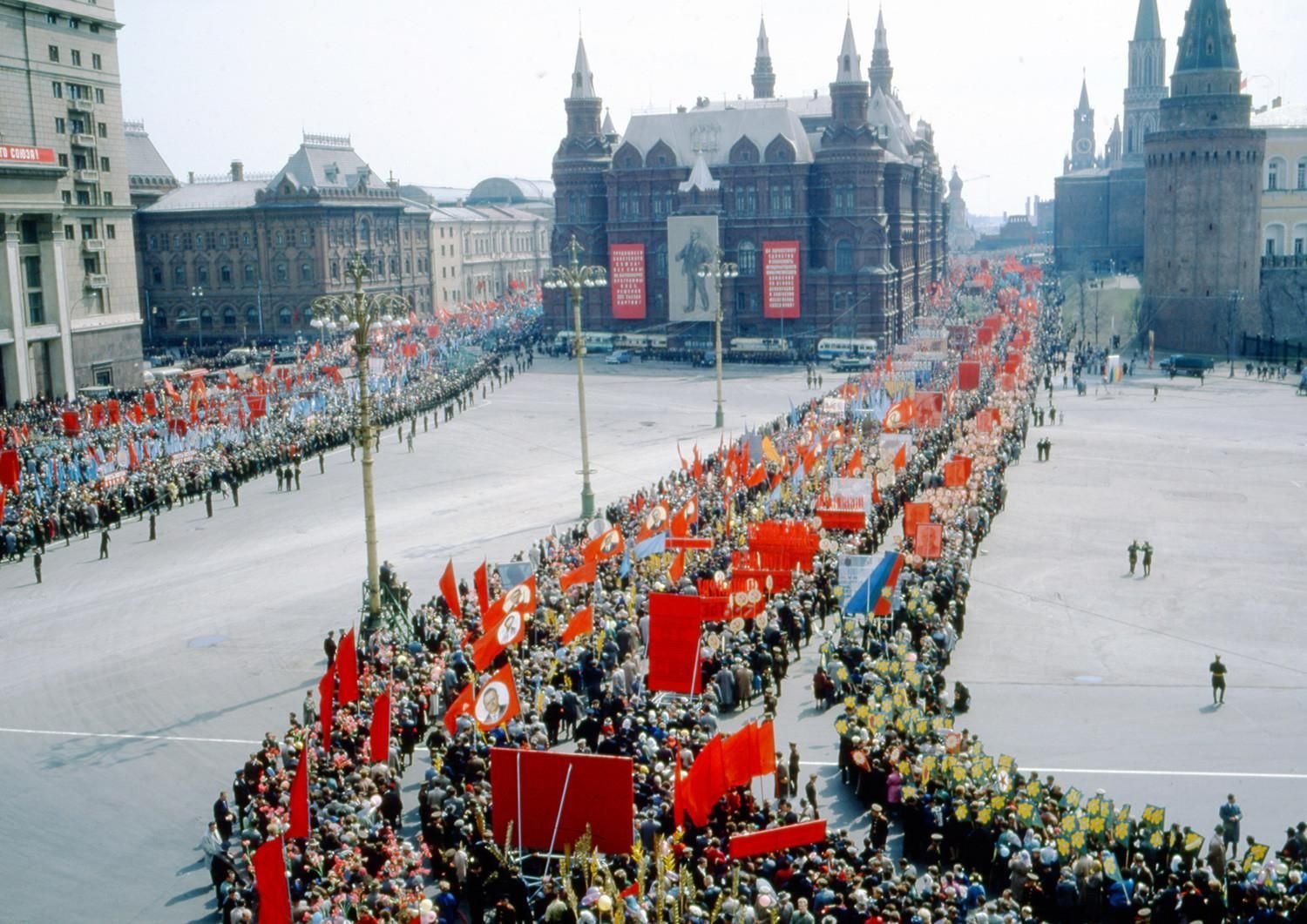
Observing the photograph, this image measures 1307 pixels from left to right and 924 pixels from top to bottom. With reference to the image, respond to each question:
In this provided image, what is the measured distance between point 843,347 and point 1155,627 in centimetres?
5401

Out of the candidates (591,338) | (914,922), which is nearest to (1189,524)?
(914,922)

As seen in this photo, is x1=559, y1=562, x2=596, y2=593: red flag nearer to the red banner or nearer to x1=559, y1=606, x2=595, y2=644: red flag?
x1=559, y1=606, x2=595, y2=644: red flag

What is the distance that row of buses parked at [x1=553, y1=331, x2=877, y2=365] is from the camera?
262 ft

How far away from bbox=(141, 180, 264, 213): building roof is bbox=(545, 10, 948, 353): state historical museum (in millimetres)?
24181

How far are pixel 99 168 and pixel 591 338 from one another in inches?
1270

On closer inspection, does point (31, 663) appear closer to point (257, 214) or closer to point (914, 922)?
point (914, 922)

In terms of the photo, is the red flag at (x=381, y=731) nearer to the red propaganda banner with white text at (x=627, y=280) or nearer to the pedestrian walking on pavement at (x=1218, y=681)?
the pedestrian walking on pavement at (x=1218, y=681)

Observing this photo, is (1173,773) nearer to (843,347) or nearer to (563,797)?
(563,797)

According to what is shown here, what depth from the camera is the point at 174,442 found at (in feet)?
151

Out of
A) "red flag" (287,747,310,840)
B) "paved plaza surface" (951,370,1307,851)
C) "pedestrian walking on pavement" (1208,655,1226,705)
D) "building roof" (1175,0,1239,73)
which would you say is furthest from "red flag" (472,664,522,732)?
"building roof" (1175,0,1239,73)

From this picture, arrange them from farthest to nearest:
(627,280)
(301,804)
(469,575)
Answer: (627,280)
(469,575)
(301,804)

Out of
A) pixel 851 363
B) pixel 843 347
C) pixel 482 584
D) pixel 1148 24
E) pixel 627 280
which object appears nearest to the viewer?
pixel 482 584

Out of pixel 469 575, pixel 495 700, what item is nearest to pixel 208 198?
pixel 469 575

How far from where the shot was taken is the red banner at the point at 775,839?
1496 centimetres
